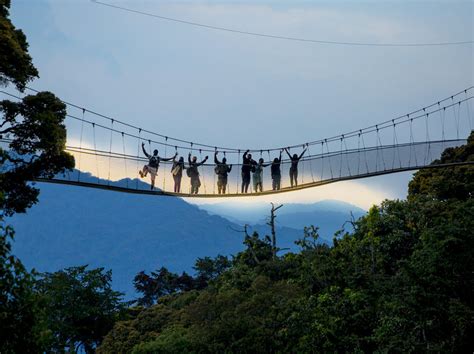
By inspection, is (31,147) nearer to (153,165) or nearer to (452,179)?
(153,165)

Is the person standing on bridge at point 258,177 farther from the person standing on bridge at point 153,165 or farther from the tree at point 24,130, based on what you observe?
the tree at point 24,130

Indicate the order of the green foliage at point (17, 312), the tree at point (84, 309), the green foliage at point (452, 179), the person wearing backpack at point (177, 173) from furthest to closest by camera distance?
the tree at point (84, 309), the green foliage at point (452, 179), the person wearing backpack at point (177, 173), the green foliage at point (17, 312)

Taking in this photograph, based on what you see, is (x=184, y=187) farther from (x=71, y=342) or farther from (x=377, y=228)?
(x=71, y=342)

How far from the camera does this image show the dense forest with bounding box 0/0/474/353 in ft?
66.1

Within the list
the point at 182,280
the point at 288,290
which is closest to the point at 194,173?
the point at 288,290

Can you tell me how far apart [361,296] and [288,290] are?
5.06 meters

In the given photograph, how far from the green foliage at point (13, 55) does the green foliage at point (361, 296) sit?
12.1 metres

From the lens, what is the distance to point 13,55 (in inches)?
770

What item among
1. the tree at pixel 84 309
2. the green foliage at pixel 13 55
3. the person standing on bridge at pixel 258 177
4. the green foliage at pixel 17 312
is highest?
the green foliage at pixel 13 55

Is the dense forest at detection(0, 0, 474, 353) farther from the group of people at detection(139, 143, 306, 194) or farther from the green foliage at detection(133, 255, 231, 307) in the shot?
the green foliage at detection(133, 255, 231, 307)

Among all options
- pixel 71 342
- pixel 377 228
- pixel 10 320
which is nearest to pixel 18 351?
pixel 10 320

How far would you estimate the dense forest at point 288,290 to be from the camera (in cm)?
2016

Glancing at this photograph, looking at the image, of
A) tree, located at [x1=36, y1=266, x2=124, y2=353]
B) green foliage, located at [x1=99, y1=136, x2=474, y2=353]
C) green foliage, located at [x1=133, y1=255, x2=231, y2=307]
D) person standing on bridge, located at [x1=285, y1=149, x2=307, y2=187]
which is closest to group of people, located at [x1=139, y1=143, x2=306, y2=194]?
person standing on bridge, located at [x1=285, y1=149, x2=307, y2=187]

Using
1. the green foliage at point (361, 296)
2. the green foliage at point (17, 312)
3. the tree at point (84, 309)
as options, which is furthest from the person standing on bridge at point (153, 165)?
the tree at point (84, 309)
